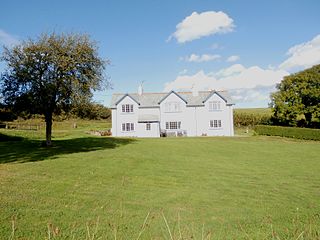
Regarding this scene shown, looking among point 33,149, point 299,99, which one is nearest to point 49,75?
point 33,149

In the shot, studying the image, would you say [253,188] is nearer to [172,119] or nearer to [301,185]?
[301,185]

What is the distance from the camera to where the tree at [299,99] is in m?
47.9

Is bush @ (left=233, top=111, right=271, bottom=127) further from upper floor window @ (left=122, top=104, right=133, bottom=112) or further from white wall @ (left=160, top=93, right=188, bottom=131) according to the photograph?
upper floor window @ (left=122, top=104, right=133, bottom=112)

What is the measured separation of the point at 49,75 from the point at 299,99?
136ft

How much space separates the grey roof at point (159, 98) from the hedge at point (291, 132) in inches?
276

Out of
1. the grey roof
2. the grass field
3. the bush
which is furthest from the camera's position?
the bush

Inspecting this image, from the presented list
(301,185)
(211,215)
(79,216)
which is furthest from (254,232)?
(301,185)

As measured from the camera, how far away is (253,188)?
11.6 meters

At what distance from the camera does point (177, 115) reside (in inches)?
1949

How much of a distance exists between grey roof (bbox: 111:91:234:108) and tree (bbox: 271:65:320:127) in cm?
953

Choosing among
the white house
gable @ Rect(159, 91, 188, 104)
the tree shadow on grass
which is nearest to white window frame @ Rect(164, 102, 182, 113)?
the white house

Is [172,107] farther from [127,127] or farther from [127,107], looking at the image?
[127,127]

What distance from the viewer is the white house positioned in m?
48.6

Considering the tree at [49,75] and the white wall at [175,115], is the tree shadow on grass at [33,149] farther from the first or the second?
the white wall at [175,115]
